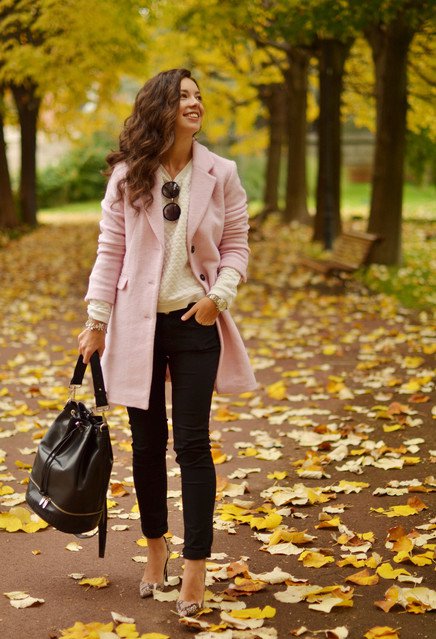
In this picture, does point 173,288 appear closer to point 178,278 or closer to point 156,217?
point 178,278

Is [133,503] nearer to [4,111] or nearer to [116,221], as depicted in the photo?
[116,221]

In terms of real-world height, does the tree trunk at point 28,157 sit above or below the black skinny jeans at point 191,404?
above

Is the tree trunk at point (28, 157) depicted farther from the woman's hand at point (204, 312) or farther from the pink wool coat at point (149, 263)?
the woman's hand at point (204, 312)

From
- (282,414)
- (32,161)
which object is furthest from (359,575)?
(32,161)

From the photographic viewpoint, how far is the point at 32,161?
87.6 ft

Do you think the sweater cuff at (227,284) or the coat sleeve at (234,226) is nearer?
the sweater cuff at (227,284)

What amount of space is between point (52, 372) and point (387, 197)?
314 inches

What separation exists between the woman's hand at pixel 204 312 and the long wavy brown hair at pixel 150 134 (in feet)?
1.43

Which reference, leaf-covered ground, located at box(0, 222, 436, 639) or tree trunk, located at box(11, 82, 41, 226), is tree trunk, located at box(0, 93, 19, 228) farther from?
leaf-covered ground, located at box(0, 222, 436, 639)

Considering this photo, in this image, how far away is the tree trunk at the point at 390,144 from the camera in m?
14.5

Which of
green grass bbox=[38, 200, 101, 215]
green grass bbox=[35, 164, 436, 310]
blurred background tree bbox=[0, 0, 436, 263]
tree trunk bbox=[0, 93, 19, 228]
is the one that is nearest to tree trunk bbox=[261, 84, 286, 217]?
blurred background tree bbox=[0, 0, 436, 263]

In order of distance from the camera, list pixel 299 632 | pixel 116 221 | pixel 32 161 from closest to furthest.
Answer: pixel 299 632
pixel 116 221
pixel 32 161

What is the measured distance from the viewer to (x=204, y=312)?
3.69m

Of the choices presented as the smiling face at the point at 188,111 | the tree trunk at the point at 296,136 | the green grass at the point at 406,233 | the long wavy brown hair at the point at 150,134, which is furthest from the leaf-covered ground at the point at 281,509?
the tree trunk at the point at 296,136
